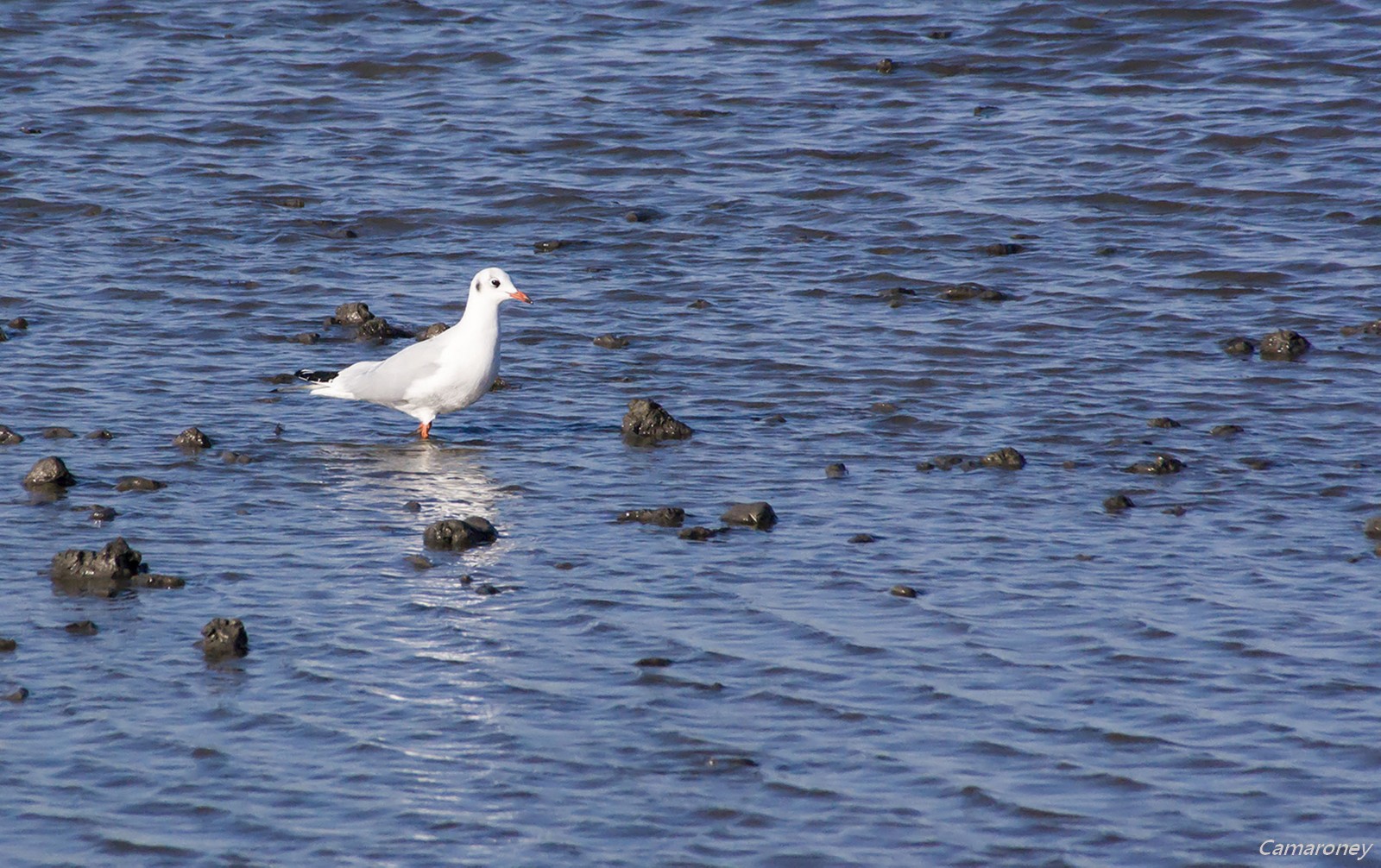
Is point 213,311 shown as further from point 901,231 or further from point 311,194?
point 901,231

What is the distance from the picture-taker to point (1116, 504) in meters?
10.5

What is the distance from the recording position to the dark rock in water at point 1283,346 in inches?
522

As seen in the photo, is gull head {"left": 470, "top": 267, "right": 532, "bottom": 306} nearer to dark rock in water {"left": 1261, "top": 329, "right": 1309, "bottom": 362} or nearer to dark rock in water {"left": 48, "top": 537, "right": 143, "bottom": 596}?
dark rock in water {"left": 48, "top": 537, "right": 143, "bottom": 596}

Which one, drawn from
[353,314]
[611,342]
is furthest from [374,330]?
[611,342]

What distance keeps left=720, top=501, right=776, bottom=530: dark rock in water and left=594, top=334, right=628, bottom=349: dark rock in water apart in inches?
156

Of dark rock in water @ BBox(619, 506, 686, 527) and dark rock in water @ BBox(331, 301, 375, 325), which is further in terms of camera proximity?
dark rock in water @ BBox(331, 301, 375, 325)

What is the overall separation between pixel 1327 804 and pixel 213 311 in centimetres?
1030

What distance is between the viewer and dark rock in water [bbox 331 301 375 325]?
46.8ft

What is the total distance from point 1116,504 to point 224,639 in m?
5.02

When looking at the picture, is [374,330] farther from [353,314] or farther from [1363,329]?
[1363,329]

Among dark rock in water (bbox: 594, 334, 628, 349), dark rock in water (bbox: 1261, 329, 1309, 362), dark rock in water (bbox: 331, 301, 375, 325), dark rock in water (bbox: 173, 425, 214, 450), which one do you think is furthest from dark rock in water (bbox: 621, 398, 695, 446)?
dark rock in water (bbox: 1261, 329, 1309, 362)

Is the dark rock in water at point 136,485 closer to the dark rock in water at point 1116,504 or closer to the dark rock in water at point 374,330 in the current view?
the dark rock in water at point 374,330

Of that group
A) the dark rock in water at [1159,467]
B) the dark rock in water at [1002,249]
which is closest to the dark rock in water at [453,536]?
the dark rock in water at [1159,467]

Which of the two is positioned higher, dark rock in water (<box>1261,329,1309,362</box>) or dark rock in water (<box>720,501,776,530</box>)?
dark rock in water (<box>1261,329,1309,362</box>)
